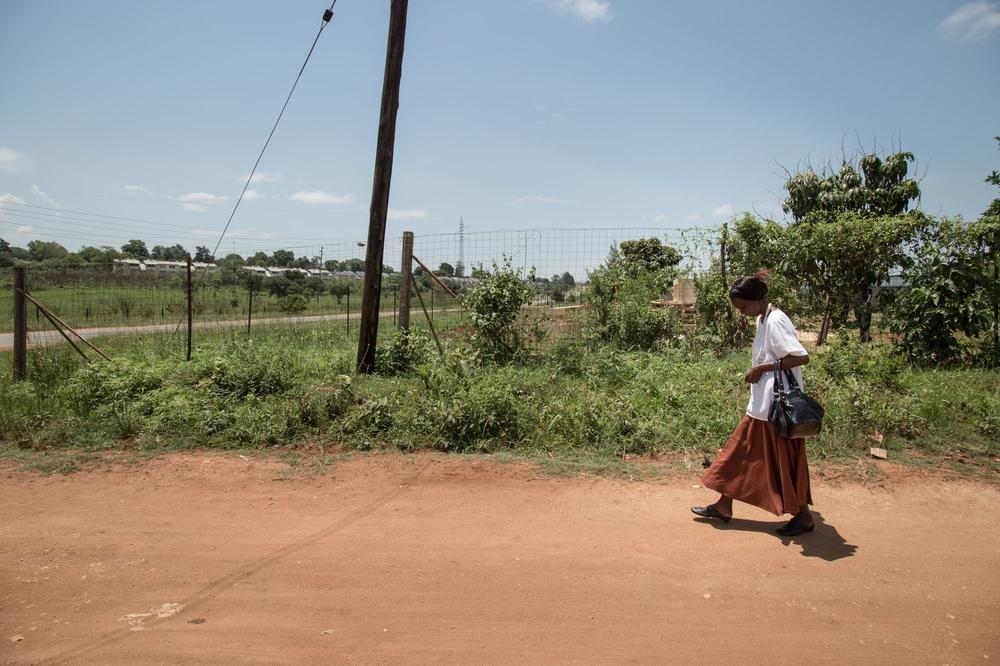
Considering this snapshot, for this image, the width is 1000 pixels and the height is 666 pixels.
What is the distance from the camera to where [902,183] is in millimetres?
14680

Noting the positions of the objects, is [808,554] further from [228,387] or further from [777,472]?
[228,387]

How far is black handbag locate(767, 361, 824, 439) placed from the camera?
3.64 m

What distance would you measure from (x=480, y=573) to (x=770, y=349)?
7.61 feet

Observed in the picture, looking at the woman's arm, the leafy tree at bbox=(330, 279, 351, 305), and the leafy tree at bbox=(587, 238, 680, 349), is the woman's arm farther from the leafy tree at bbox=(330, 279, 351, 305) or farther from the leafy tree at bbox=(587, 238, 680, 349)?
the leafy tree at bbox=(330, 279, 351, 305)

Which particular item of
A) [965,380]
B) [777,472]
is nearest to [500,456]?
[777,472]

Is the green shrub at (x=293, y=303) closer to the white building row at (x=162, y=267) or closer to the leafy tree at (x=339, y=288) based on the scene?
the leafy tree at (x=339, y=288)

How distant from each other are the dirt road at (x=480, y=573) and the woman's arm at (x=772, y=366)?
1.05 m

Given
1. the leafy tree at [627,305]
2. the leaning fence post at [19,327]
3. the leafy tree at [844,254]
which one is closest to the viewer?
the leaning fence post at [19,327]

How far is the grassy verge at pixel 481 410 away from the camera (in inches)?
221

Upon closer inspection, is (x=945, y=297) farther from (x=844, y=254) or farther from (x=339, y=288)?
(x=339, y=288)

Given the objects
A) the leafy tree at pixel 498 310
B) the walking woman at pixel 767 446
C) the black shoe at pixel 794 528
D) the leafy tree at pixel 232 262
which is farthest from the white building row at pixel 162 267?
the black shoe at pixel 794 528

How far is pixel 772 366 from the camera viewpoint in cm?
383

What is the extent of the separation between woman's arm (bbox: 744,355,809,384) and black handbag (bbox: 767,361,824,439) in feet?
0.12

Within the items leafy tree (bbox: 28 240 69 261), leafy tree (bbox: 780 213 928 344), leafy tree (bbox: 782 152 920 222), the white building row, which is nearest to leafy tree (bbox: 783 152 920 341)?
leafy tree (bbox: 782 152 920 222)
